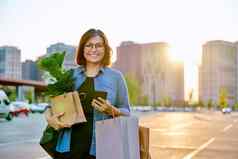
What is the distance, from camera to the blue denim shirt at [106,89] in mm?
2350

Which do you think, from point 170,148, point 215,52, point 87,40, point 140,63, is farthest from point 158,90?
point 87,40

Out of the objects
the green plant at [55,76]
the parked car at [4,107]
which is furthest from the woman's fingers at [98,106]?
the parked car at [4,107]

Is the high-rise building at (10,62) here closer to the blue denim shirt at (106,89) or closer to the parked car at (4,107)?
the parked car at (4,107)

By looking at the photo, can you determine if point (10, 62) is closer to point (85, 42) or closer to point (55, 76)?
point (85, 42)

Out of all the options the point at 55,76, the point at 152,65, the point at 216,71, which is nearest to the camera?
the point at 55,76

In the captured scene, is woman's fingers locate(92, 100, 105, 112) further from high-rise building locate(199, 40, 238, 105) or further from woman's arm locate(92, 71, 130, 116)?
high-rise building locate(199, 40, 238, 105)

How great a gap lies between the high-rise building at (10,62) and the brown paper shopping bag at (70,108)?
4515 inches

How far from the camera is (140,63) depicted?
367 ft

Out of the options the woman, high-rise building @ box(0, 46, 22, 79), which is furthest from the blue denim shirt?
high-rise building @ box(0, 46, 22, 79)

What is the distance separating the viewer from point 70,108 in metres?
2.28

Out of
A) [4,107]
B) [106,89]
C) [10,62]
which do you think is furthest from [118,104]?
[10,62]

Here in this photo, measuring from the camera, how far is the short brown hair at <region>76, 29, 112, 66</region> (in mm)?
2537

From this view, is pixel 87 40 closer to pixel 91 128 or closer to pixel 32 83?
pixel 91 128

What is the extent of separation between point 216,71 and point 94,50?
A: 118252 mm
